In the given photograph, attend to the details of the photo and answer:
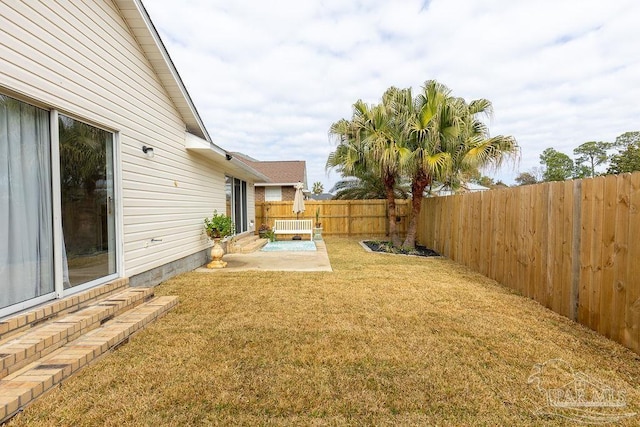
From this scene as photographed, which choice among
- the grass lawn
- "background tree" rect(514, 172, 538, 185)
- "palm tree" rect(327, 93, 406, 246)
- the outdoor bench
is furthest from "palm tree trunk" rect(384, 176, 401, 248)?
"background tree" rect(514, 172, 538, 185)

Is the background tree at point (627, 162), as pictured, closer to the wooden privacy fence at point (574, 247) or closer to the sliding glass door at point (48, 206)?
the wooden privacy fence at point (574, 247)

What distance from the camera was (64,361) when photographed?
256cm

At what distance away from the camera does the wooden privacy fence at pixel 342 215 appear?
1467 centimetres

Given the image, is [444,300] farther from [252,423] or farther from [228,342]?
[252,423]

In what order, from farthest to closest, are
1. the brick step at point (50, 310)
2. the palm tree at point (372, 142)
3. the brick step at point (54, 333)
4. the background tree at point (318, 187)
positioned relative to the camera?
the background tree at point (318, 187), the palm tree at point (372, 142), the brick step at point (50, 310), the brick step at point (54, 333)

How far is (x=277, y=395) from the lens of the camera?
235 cm

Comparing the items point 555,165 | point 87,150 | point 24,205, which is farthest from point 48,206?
point 555,165

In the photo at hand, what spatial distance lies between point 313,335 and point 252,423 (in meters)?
1.48

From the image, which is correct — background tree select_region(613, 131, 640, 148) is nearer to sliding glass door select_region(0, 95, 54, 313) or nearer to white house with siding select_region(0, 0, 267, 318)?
white house with siding select_region(0, 0, 267, 318)

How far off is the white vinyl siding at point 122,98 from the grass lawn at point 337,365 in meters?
1.61

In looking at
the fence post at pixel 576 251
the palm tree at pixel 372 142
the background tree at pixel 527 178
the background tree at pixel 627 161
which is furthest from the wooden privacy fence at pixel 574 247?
the background tree at pixel 527 178

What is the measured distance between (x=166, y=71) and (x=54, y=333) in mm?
4693

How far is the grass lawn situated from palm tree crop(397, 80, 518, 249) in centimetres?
448

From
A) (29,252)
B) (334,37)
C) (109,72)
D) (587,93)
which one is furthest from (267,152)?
(29,252)
